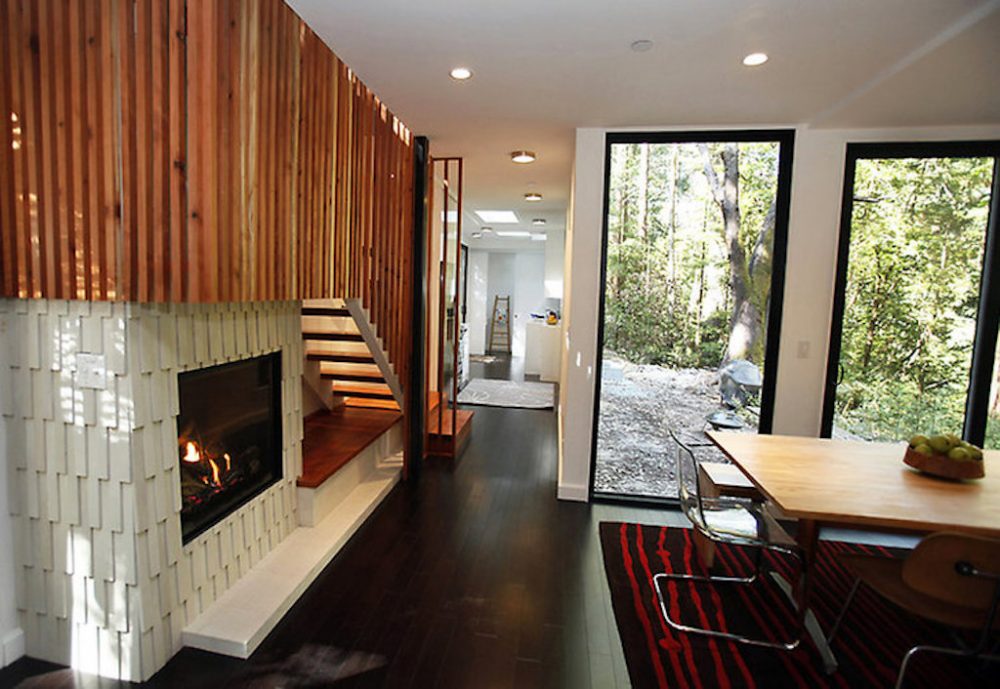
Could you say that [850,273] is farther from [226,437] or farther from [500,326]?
[500,326]

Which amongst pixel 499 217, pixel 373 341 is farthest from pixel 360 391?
pixel 499 217

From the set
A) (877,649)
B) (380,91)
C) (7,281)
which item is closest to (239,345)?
(7,281)

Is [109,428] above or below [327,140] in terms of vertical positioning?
below

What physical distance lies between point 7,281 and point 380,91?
2.03 m

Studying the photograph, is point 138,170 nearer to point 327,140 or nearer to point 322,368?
point 327,140

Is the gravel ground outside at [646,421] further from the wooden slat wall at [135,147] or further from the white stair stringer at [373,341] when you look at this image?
the wooden slat wall at [135,147]

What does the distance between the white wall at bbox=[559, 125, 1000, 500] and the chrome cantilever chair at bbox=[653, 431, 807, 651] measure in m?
1.13

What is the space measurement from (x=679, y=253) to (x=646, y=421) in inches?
50.7

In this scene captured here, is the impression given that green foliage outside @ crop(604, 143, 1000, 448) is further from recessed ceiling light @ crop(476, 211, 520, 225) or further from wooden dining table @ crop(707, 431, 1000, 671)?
recessed ceiling light @ crop(476, 211, 520, 225)

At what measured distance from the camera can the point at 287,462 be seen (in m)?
2.88

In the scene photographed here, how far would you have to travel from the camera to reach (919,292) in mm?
3422

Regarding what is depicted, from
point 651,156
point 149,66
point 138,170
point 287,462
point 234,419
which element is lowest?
point 287,462

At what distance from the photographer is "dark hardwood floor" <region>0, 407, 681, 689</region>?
1.96 meters

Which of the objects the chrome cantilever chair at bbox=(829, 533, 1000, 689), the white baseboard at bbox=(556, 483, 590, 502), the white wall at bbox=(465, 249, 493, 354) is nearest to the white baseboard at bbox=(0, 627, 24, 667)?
the white baseboard at bbox=(556, 483, 590, 502)
